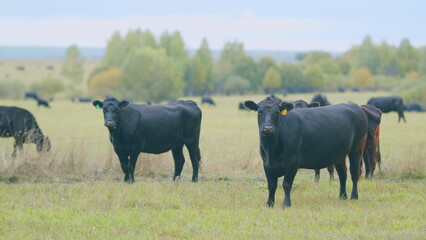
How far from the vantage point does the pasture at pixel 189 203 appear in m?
9.22

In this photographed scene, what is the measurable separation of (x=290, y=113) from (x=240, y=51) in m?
123

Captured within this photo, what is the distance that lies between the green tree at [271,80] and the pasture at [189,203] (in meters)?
95.7

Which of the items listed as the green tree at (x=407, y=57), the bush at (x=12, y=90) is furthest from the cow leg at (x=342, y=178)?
the green tree at (x=407, y=57)

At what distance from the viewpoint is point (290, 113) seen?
1170 centimetres

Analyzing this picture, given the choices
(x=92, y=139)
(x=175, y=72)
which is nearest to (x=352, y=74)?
(x=175, y=72)

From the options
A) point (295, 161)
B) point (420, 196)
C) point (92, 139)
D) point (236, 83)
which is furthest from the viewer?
point (236, 83)

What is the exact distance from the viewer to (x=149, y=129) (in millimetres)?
15078

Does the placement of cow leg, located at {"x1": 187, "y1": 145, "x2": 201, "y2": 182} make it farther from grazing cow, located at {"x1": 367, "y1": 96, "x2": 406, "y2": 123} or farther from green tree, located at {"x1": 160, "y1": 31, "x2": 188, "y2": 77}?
green tree, located at {"x1": 160, "y1": 31, "x2": 188, "y2": 77}

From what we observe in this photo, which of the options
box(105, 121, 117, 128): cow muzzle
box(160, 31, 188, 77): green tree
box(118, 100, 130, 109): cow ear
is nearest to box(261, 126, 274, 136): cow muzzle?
box(105, 121, 117, 128): cow muzzle

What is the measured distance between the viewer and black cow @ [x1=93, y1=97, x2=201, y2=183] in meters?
14.5

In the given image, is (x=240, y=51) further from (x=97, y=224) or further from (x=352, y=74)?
(x=97, y=224)

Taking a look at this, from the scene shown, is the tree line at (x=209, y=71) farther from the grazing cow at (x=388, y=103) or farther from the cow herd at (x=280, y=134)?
the cow herd at (x=280, y=134)

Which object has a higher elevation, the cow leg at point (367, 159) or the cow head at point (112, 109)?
the cow head at point (112, 109)

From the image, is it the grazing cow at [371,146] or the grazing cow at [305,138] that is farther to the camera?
the grazing cow at [371,146]
